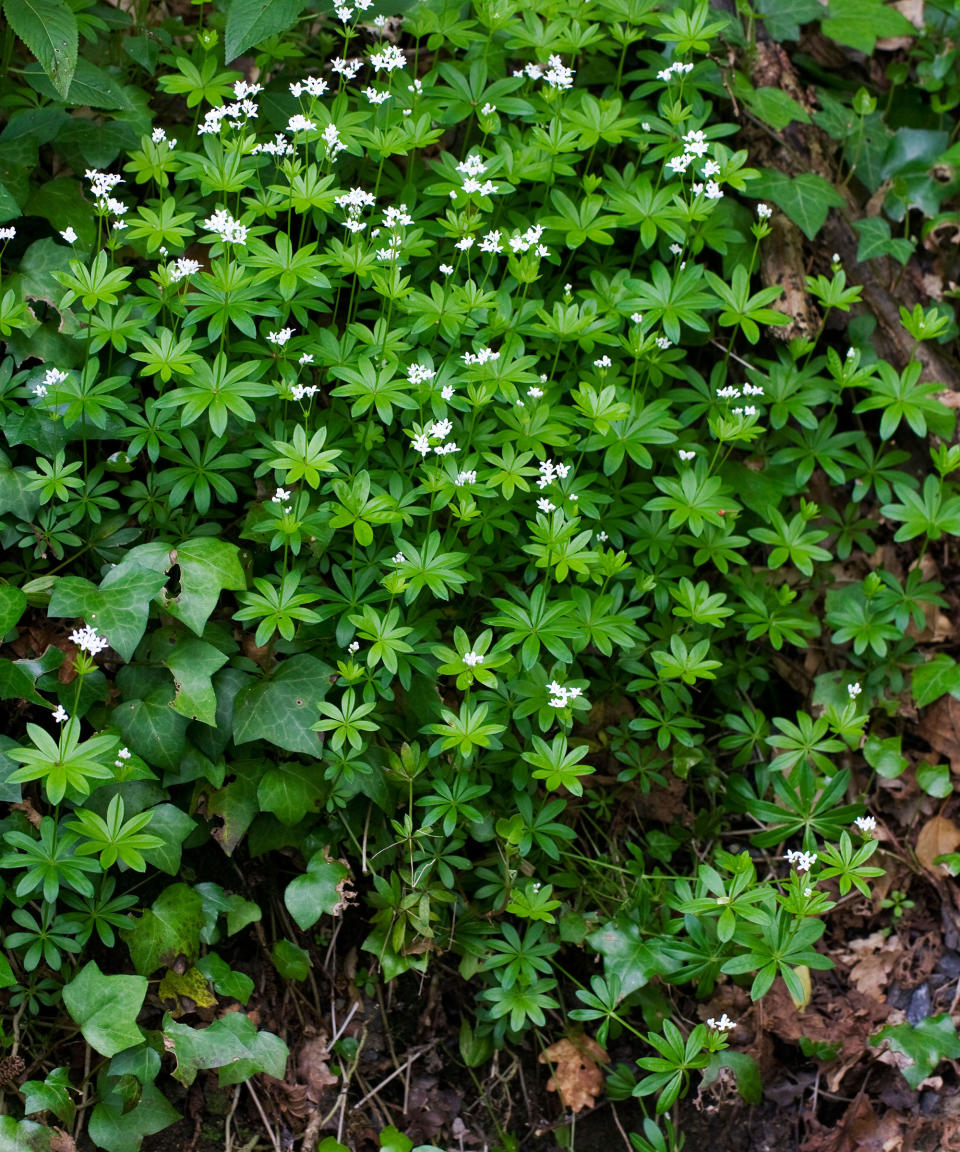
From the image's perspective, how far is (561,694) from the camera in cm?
307

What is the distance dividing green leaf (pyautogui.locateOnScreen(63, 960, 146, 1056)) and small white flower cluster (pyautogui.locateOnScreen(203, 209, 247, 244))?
6.32ft

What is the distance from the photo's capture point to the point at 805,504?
3633mm

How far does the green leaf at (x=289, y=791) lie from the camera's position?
3.08 m

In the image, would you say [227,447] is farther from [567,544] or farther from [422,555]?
[567,544]

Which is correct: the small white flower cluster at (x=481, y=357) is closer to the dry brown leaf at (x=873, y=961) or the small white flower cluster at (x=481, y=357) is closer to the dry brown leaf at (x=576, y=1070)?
the dry brown leaf at (x=576, y=1070)

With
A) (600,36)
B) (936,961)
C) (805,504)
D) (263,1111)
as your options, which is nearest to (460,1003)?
(263,1111)

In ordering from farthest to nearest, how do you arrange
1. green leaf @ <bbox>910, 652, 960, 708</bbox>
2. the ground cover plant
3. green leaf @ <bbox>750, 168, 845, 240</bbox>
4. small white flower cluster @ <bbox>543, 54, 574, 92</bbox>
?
green leaf @ <bbox>750, 168, 845, 240</bbox>, green leaf @ <bbox>910, 652, 960, 708</bbox>, small white flower cluster @ <bbox>543, 54, 574, 92</bbox>, the ground cover plant

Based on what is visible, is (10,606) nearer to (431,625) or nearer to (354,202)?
(431,625)

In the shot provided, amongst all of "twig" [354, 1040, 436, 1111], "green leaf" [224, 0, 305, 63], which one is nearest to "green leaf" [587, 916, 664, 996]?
"twig" [354, 1040, 436, 1111]

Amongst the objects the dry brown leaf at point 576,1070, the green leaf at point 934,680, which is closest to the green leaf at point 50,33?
the dry brown leaf at point 576,1070

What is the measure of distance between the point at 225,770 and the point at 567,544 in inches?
44.8

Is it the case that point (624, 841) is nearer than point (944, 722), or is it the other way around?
point (624, 841)

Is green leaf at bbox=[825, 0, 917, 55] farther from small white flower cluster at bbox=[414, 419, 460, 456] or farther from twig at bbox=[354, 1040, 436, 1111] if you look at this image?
twig at bbox=[354, 1040, 436, 1111]

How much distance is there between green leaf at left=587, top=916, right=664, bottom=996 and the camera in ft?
10.4
